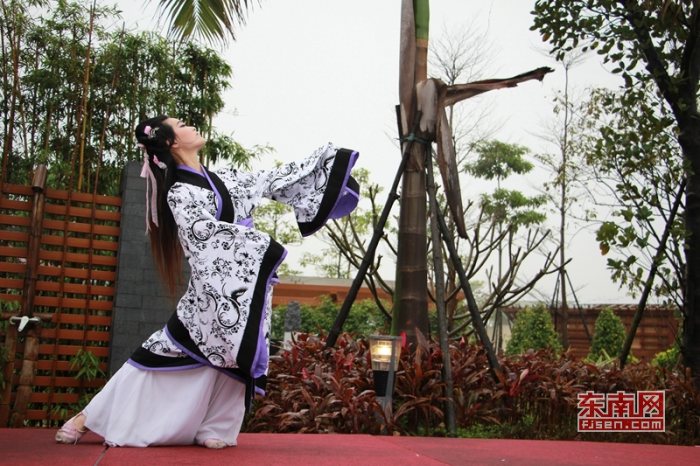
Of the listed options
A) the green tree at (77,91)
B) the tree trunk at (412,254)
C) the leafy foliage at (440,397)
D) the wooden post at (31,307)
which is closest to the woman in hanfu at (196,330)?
the leafy foliage at (440,397)

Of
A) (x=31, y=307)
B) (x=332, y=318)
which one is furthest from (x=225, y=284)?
(x=332, y=318)

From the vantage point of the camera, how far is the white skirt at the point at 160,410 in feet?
9.21

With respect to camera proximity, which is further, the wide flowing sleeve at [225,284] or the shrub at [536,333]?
the shrub at [536,333]

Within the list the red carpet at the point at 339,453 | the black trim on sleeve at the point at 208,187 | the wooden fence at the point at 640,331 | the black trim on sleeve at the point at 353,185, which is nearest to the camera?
the red carpet at the point at 339,453

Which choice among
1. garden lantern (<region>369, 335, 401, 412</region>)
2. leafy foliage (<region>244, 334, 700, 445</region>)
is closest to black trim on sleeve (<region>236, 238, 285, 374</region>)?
garden lantern (<region>369, 335, 401, 412</region>)

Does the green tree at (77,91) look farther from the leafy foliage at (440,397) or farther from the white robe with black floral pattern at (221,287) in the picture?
the white robe with black floral pattern at (221,287)

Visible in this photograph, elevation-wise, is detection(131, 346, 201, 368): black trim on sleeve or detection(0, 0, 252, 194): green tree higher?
detection(0, 0, 252, 194): green tree

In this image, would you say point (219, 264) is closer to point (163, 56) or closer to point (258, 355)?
point (258, 355)

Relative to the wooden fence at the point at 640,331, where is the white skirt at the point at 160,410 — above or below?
below

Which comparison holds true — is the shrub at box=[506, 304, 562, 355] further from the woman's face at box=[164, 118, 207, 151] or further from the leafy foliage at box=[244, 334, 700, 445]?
the woman's face at box=[164, 118, 207, 151]

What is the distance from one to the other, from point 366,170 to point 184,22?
11943mm

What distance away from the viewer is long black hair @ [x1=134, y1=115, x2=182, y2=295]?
304 cm

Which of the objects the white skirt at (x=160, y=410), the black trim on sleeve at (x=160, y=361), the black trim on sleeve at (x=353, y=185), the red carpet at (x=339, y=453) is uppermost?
the black trim on sleeve at (x=353, y=185)

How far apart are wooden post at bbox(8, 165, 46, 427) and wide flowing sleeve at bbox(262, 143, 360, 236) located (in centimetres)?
216
